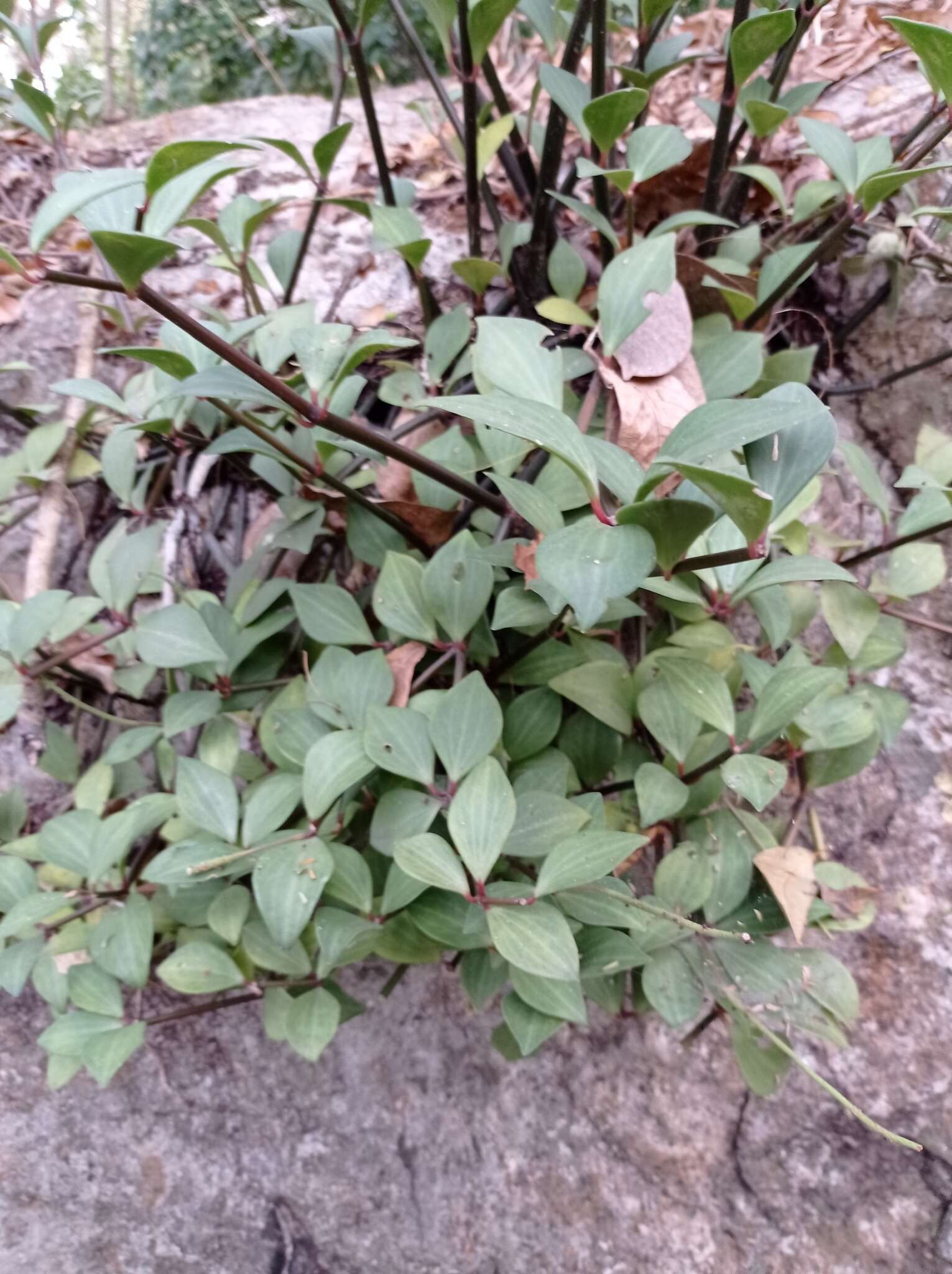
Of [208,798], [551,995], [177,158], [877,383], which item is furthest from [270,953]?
[877,383]

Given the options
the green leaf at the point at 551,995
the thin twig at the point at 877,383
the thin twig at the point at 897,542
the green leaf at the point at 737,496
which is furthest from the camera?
the thin twig at the point at 877,383

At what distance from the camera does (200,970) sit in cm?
73

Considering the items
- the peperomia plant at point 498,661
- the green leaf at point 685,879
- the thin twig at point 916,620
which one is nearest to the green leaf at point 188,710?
the peperomia plant at point 498,661

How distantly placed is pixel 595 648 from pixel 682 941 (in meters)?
0.27

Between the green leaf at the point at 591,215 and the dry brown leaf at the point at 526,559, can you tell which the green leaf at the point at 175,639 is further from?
the green leaf at the point at 591,215

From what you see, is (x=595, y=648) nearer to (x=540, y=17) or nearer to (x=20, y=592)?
(x=540, y=17)

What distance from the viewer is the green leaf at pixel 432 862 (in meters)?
0.56

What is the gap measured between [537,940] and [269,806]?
0.25 m

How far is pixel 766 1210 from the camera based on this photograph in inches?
32.4

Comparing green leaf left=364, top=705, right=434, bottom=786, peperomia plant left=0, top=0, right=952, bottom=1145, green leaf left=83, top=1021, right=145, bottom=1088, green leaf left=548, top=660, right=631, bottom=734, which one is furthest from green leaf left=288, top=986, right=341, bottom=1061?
green leaf left=548, top=660, right=631, bottom=734

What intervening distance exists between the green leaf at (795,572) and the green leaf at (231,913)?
0.51 metres

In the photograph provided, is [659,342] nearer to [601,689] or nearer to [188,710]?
[601,689]

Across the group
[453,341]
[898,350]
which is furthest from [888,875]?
[453,341]

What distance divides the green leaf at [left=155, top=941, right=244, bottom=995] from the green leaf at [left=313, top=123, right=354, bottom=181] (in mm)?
770
